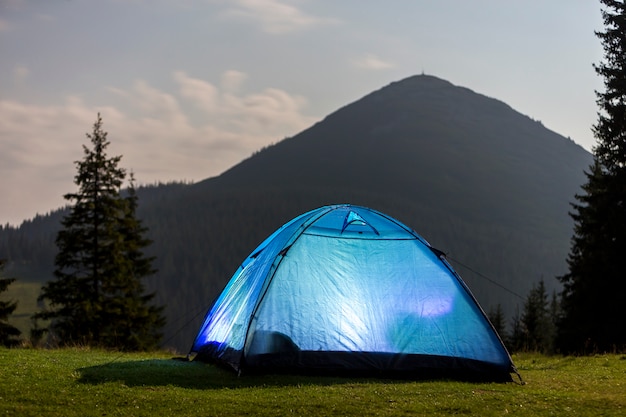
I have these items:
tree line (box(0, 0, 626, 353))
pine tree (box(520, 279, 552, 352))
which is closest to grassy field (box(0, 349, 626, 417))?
tree line (box(0, 0, 626, 353))

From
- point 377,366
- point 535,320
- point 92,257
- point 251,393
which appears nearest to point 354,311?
point 377,366

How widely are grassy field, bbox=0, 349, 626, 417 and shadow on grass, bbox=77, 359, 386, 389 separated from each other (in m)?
0.02

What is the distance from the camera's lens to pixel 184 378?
12.7m

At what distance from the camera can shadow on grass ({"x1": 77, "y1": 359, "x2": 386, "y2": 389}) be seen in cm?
1210

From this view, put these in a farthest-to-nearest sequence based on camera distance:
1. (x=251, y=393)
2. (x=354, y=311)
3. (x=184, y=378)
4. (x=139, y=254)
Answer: (x=139, y=254), (x=354, y=311), (x=184, y=378), (x=251, y=393)

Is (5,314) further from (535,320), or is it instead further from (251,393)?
(535,320)

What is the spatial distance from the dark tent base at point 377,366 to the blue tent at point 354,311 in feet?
0.07

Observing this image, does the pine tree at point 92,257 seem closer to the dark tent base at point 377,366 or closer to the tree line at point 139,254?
the tree line at point 139,254

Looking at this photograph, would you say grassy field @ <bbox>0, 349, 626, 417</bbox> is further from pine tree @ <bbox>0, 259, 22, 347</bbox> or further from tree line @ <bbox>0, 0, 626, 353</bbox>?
pine tree @ <bbox>0, 259, 22, 347</bbox>

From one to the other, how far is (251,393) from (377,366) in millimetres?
3142

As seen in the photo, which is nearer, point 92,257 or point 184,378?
point 184,378

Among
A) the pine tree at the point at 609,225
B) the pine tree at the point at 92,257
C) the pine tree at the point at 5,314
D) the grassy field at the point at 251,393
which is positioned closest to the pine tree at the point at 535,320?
the pine tree at the point at 609,225

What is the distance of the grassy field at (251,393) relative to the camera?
33.3 feet

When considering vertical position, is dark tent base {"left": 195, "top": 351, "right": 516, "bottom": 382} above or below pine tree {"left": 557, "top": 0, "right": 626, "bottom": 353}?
below
